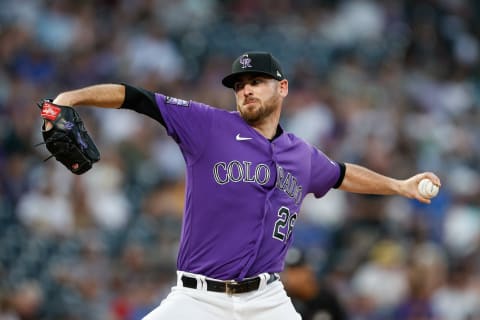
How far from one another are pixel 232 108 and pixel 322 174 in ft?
19.2

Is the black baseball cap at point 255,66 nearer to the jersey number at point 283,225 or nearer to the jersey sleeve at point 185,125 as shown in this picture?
the jersey sleeve at point 185,125

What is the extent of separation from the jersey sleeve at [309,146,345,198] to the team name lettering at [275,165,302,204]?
0.68ft

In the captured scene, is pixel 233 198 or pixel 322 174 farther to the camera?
pixel 322 174

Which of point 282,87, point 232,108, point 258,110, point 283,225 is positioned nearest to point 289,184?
point 283,225

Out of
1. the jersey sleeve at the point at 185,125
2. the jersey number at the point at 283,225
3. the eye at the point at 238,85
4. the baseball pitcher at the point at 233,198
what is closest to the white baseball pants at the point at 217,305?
the baseball pitcher at the point at 233,198

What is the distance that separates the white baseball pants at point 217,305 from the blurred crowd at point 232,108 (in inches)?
79.1

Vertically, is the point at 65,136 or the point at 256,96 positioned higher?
the point at 256,96

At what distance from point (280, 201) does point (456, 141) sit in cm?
805

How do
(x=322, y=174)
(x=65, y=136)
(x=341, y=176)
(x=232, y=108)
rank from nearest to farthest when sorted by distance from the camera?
(x=65, y=136) < (x=322, y=174) < (x=341, y=176) < (x=232, y=108)

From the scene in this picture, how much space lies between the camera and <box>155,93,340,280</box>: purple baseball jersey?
5.54 m

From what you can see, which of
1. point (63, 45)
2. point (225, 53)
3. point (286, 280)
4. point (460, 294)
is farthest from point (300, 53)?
point (286, 280)

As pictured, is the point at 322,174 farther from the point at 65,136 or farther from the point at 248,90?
the point at 65,136

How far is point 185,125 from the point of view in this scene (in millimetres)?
5594

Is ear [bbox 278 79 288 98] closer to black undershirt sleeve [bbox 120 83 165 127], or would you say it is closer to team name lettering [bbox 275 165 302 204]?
team name lettering [bbox 275 165 302 204]
